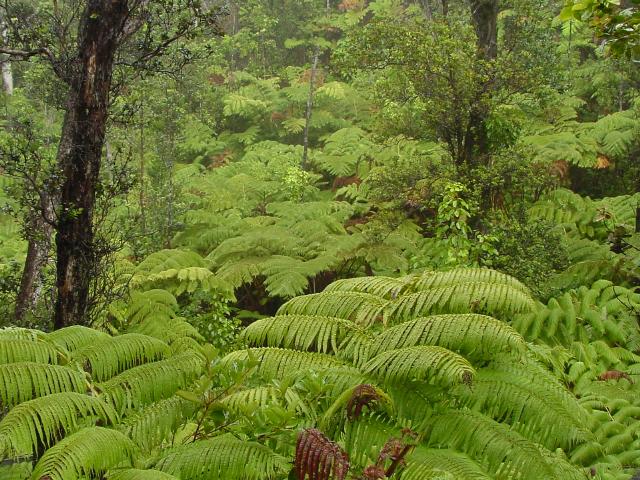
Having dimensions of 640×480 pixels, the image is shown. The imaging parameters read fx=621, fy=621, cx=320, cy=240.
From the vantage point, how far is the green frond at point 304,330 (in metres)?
2.71

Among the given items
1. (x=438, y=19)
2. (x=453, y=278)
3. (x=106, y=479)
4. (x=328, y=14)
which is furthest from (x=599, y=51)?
(x=328, y=14)

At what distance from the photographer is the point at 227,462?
200cm

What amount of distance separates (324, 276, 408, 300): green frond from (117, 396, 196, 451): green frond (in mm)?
1134

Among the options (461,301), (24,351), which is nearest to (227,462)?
(24,351)

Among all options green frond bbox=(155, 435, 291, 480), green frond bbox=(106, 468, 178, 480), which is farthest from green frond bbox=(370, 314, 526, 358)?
green frond bbox=(106, 468, 178, 480)

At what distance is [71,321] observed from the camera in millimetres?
4340

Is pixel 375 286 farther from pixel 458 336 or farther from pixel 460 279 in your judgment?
pixel 458 336

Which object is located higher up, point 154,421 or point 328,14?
point 328,14

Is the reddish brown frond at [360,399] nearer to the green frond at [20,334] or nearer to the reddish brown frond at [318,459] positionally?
the reddish brown frond at [318,459]

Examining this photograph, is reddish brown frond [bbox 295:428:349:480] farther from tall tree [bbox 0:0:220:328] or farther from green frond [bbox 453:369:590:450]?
tall tree [bbox 0:0:220:328]

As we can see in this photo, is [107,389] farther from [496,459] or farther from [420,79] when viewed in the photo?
[420,79]

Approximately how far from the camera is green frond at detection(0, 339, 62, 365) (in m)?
2.49

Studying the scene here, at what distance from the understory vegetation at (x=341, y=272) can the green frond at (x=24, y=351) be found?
0.5 inches

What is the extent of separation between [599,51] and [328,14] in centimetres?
1736
